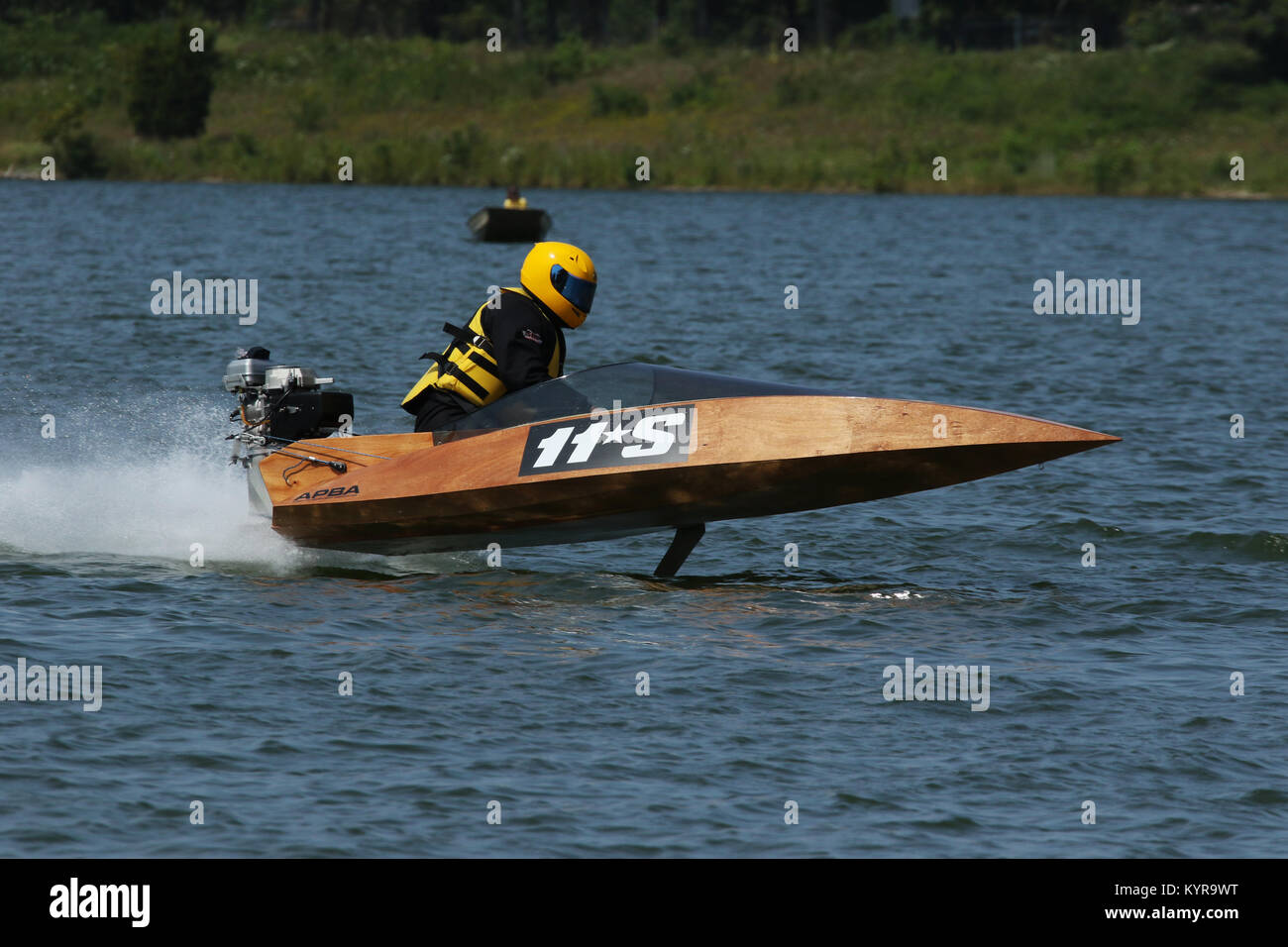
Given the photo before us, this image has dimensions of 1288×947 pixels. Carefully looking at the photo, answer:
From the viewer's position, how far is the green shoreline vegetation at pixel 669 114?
199 ft

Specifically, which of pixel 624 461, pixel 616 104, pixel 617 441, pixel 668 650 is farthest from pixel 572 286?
pixel 616 104

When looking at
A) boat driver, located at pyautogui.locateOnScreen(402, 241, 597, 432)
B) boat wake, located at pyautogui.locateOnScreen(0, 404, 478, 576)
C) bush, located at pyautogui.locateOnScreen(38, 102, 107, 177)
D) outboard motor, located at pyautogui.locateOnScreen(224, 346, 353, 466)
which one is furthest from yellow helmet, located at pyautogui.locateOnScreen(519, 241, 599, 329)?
bush, located at pyautogui.locateOnScreen(38, 102, 107, 177)

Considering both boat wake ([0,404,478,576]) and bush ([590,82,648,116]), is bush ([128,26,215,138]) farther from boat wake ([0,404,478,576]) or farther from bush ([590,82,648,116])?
boat wake ([0,404,478,576])

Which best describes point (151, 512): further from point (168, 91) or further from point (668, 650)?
point (168, 91)

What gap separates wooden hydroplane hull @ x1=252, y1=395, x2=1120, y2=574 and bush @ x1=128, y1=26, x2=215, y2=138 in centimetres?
5846

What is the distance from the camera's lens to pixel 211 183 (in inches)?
2378

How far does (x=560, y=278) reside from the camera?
10727 mm

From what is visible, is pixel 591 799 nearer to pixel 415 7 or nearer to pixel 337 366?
pixel 337 366

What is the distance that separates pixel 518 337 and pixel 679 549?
1.74 m

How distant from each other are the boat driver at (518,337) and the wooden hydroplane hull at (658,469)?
10.8 inches

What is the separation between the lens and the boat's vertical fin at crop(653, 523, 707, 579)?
1105 centimetres
